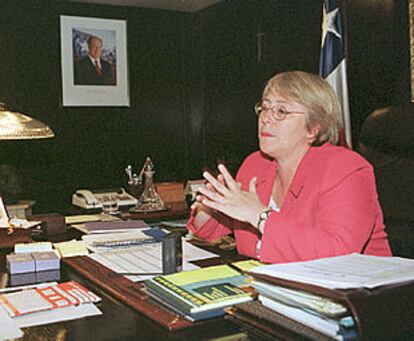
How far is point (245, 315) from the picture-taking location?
1069mm

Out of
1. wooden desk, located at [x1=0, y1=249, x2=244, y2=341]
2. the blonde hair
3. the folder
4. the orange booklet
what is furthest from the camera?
the blonde hair

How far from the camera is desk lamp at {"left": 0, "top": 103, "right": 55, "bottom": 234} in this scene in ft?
7.30

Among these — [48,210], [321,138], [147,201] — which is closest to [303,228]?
[321,138]

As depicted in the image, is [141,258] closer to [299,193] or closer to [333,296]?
[299,193]

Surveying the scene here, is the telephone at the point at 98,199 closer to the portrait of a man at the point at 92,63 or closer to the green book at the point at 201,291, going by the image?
the portrait of a man at the point at 92,63

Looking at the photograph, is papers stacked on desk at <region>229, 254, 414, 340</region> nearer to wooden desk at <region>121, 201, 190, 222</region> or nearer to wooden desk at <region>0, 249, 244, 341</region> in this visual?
wooden desk at <region>0, 249, 244, 341</region>

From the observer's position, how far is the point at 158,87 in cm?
500

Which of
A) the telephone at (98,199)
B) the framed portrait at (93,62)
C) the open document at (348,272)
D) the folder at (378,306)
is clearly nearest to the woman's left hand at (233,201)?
the open document at (348,272)

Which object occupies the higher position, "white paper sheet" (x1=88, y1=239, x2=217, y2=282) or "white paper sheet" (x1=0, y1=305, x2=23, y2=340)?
"white paper sheet" (x1=0, y1=305, x2=23, y2=340)

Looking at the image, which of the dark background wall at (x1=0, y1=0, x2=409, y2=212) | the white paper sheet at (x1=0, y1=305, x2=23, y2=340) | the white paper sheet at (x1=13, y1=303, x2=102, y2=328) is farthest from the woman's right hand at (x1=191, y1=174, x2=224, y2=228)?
the dark background wall at (x1=0, y1=0, x2=409, y2=212)

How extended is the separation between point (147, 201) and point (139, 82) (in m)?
2.26

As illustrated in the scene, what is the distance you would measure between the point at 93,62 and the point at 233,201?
333 cm

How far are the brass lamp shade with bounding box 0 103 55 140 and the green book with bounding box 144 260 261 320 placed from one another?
1.22 metres

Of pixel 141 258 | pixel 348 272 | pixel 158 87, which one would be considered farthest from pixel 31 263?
pixel 158 87
